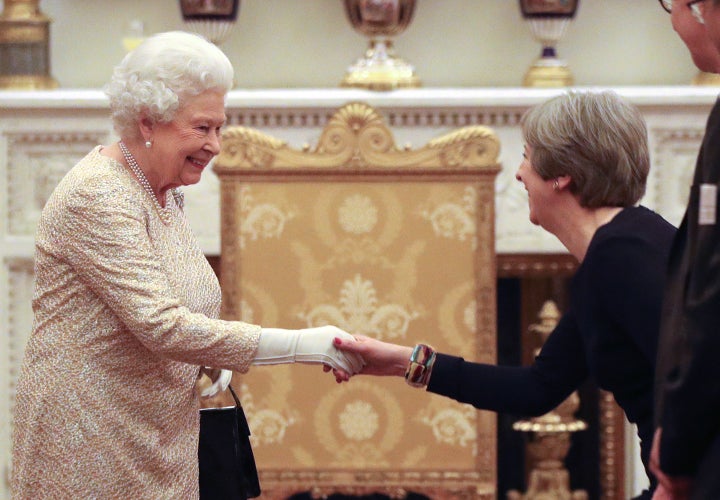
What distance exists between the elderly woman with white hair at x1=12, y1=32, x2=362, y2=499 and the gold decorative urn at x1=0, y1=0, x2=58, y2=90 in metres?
2.09

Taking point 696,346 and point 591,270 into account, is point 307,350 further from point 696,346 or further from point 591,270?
point 696,346

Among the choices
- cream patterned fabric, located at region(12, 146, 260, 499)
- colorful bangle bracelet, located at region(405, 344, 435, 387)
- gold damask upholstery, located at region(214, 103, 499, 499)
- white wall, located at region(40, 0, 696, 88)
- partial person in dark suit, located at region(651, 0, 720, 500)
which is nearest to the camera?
partial person in dark suit, located at region(651, 0, 720, 500)

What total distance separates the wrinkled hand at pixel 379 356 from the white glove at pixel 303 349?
0.07ft

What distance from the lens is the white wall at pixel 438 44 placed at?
14.5ft

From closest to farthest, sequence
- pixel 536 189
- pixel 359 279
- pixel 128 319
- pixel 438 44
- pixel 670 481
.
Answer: pixel 670 481 < pixel 128 319 < pixel 536 189 < pixel 359 279 < pixel 438 44

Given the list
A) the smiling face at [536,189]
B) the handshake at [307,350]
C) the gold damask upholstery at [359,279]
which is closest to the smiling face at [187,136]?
the handshake at [307,350]

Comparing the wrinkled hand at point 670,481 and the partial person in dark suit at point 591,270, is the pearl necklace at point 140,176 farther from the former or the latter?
the wrinkled hand at point 670,481

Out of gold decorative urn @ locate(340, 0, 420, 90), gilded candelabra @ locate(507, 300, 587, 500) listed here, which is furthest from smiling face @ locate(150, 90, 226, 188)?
gilded candelabra @ locate(507, 300, 587, 500)

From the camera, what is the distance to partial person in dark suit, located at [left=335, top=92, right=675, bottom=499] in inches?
76.5

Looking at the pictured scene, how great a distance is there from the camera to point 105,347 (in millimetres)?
2129

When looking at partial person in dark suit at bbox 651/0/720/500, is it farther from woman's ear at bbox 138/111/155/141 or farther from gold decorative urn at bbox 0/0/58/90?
gold decorative urn at bbox 0/0/58/90

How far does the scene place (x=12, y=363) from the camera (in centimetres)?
414

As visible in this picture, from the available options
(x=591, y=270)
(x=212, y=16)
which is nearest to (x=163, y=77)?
(x=591, y=270)

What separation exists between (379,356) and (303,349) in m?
0.25
